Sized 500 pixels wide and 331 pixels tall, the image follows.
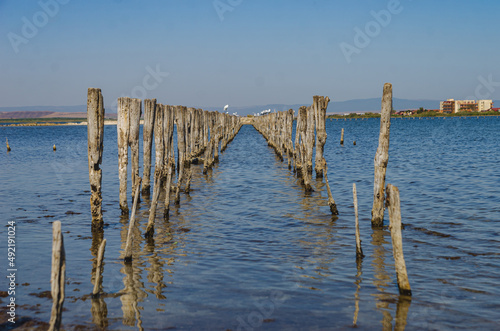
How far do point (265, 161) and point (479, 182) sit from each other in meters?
13.0

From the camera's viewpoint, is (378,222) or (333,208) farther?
(333,208)

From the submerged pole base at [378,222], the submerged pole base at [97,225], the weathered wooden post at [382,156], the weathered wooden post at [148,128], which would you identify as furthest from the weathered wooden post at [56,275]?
the weathered wooden post at [148,128]

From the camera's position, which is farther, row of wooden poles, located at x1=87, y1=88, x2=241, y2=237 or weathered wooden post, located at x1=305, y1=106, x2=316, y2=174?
weathered wooden post, located at x1=305, y1=106, x2=316, y2=174

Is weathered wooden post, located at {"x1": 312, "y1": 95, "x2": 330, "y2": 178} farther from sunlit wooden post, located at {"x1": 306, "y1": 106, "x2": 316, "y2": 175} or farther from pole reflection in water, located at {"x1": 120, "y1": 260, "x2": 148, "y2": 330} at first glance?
pole reflection in water, located at {"x1": 120, "y1": 260, "x2": 148, "y2": 330}

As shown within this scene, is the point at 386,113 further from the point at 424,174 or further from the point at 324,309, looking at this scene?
the point at 424,174

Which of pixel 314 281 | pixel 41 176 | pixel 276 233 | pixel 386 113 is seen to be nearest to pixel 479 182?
pixel 386 113

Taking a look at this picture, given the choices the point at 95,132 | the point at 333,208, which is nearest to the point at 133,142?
the point at 95,132

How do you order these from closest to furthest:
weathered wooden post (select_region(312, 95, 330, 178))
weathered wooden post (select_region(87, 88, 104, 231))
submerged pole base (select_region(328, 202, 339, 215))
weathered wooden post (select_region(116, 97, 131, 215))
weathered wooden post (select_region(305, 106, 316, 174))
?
weathered wooden post (select_region(87, 88, 104, 231)), weathered wooden post (select_region(116, 97, 131, 215)), submerged pole base (select_region(328, 202, 339, 215)), weathered wooden post (select_region(312, 95, 330, 178)), weathered wooden post (select_region(305, 106, 316, 174))

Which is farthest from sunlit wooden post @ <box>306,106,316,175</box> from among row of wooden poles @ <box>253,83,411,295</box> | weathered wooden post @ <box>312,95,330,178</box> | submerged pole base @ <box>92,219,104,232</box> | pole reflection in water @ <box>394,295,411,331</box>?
pole reflection in water @ <box>394,295,411,331</box>

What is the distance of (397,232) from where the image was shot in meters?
6.27

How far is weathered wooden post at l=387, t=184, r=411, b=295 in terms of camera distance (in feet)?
20.5

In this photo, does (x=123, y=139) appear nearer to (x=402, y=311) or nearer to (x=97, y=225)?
(x=97, y=225)

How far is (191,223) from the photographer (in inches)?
447

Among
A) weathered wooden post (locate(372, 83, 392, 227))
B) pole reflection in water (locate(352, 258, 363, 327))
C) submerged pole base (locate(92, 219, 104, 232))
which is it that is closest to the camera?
pole reflection in water (locate(352, 258, 363, 327))
